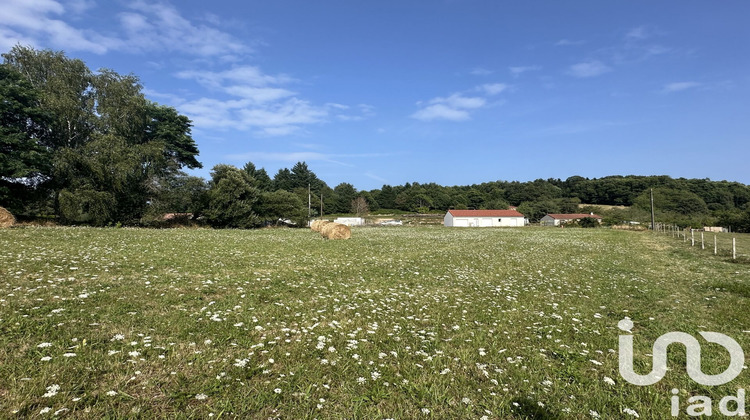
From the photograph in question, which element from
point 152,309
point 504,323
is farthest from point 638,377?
point 152,309

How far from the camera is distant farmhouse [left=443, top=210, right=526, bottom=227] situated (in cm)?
10629

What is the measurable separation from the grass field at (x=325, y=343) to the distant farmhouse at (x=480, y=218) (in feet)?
307

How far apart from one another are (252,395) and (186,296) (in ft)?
19.1

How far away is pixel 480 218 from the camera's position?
10838 centimetres

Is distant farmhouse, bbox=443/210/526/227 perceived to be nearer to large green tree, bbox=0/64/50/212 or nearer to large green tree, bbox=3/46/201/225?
large green tree, bbox=3/46/201/225

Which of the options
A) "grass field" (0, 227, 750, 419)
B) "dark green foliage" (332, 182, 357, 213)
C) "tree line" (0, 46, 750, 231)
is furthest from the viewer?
"dark green foliage" (332, 182, 357, 213)

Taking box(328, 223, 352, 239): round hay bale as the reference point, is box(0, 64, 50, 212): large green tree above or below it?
above

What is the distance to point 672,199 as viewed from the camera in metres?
135

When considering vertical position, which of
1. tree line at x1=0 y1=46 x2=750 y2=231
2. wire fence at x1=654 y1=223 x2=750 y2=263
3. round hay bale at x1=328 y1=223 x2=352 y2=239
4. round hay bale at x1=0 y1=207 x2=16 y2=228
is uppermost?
tree line at x1=0 y1=46 x2=750 y2=231

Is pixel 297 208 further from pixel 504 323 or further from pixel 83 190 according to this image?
pixel 504 323

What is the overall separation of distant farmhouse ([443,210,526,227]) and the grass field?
9357 centimetres

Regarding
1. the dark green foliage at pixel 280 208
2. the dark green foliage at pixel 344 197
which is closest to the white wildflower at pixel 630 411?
the dark green foliage at pixel 280 208

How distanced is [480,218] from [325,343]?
354 ft

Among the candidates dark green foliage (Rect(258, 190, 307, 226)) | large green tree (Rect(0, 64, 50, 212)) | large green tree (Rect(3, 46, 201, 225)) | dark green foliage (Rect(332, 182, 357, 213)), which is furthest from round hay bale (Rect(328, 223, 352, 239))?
dark green foliage (Rect(332, 182, 357, 213))
